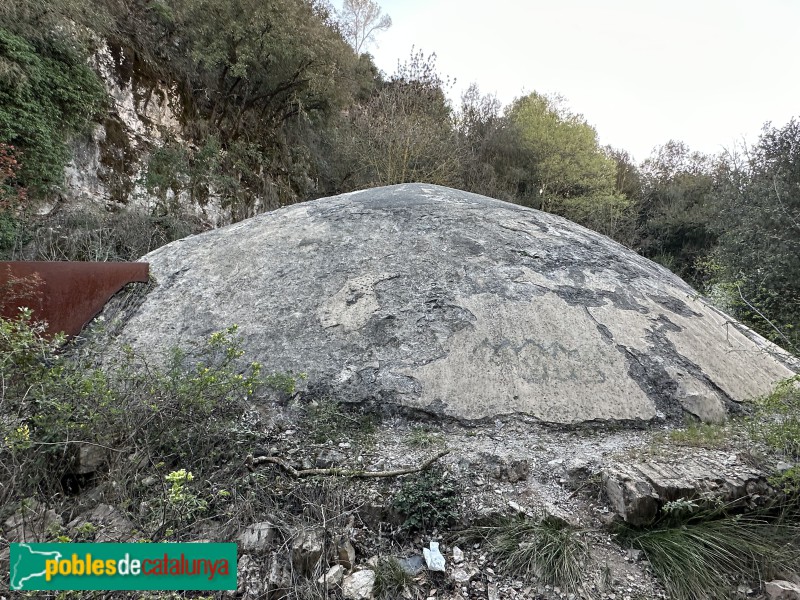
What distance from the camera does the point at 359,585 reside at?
1.69m

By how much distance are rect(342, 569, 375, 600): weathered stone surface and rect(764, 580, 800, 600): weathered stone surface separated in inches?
60.1

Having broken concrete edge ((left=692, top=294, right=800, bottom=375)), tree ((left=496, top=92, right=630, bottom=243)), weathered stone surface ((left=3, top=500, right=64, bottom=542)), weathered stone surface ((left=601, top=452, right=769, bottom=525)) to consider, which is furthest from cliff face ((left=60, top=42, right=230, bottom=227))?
tree ((left=496, top=92, right=630, bottom=243))

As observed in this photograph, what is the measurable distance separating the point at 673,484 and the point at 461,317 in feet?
5.20

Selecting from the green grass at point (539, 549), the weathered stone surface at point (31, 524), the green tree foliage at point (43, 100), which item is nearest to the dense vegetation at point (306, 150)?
the green tree foliage at point (43, 100)

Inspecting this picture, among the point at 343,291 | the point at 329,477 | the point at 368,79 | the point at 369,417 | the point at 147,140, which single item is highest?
Result: the point at 368,79

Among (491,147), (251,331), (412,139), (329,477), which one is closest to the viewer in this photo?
(329,477)

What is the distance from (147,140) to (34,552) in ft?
29.8

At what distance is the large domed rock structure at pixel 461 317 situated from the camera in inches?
111

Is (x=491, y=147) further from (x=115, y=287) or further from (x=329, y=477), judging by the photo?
(x=329, y=477)

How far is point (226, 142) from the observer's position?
1075 cm

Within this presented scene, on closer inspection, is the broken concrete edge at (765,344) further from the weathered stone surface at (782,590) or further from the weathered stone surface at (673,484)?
the weathered stone surface at (782,590)

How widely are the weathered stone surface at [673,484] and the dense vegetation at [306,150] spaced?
89 centimetres

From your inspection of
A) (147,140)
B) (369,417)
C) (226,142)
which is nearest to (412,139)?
(226,142)

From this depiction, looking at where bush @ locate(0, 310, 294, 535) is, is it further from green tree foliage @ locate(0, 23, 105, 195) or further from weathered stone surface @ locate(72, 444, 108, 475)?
green tree foliage @ locate(0, 23, 105, 195)
